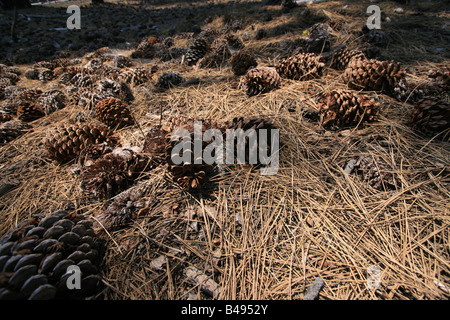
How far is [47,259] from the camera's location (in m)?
0.95

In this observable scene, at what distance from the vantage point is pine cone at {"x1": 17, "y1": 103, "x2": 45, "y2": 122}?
2447 mm

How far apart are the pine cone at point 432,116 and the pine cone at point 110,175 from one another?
2.17 metres

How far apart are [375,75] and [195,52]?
2.62m

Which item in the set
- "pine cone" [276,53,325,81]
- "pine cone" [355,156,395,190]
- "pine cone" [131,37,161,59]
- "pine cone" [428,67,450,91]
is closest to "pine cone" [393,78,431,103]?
"pine cone" [428,67,450,91]

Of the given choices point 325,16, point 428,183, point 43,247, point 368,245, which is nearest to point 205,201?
point 43,247

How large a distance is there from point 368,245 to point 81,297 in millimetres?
1485

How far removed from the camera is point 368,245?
1088 mm

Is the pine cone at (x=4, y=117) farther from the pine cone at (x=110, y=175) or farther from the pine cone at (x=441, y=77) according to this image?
the pine cone at (x=441, y=77)

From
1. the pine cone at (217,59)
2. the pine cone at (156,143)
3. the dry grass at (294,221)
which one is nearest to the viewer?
the dry grass at (294,221)

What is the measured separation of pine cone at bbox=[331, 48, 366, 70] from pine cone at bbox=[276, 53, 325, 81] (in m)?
0.24

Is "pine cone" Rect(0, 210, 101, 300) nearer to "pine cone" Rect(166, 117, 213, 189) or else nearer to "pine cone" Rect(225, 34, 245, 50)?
"pine cone" Rect(166, 117, 213, 189)

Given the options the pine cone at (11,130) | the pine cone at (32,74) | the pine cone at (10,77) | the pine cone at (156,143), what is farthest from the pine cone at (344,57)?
the pine cone at (10,77)

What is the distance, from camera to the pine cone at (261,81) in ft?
6.93
